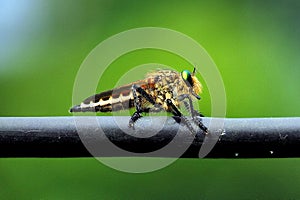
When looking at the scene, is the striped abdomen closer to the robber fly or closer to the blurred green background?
the robber fly

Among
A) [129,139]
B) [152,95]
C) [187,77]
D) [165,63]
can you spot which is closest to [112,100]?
[152,95]

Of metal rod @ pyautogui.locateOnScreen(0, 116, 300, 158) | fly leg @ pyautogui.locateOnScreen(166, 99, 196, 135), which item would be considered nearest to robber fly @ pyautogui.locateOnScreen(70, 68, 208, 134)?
fly leg @ pyautogui.locateOnScreen(166, 99, 196, 135)

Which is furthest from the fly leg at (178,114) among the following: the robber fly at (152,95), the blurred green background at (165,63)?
the blurred green background at (165,63)

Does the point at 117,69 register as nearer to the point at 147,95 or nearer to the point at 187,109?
the point at 147,95

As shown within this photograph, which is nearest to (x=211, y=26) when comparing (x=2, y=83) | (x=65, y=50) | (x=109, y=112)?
(x=65, y=50)

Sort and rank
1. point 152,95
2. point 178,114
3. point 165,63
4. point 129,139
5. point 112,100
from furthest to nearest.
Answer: point 165,63 → point 152,95 → point 112,100 → point 178,114 → point 129,139

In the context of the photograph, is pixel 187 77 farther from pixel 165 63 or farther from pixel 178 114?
pixel 165 63
